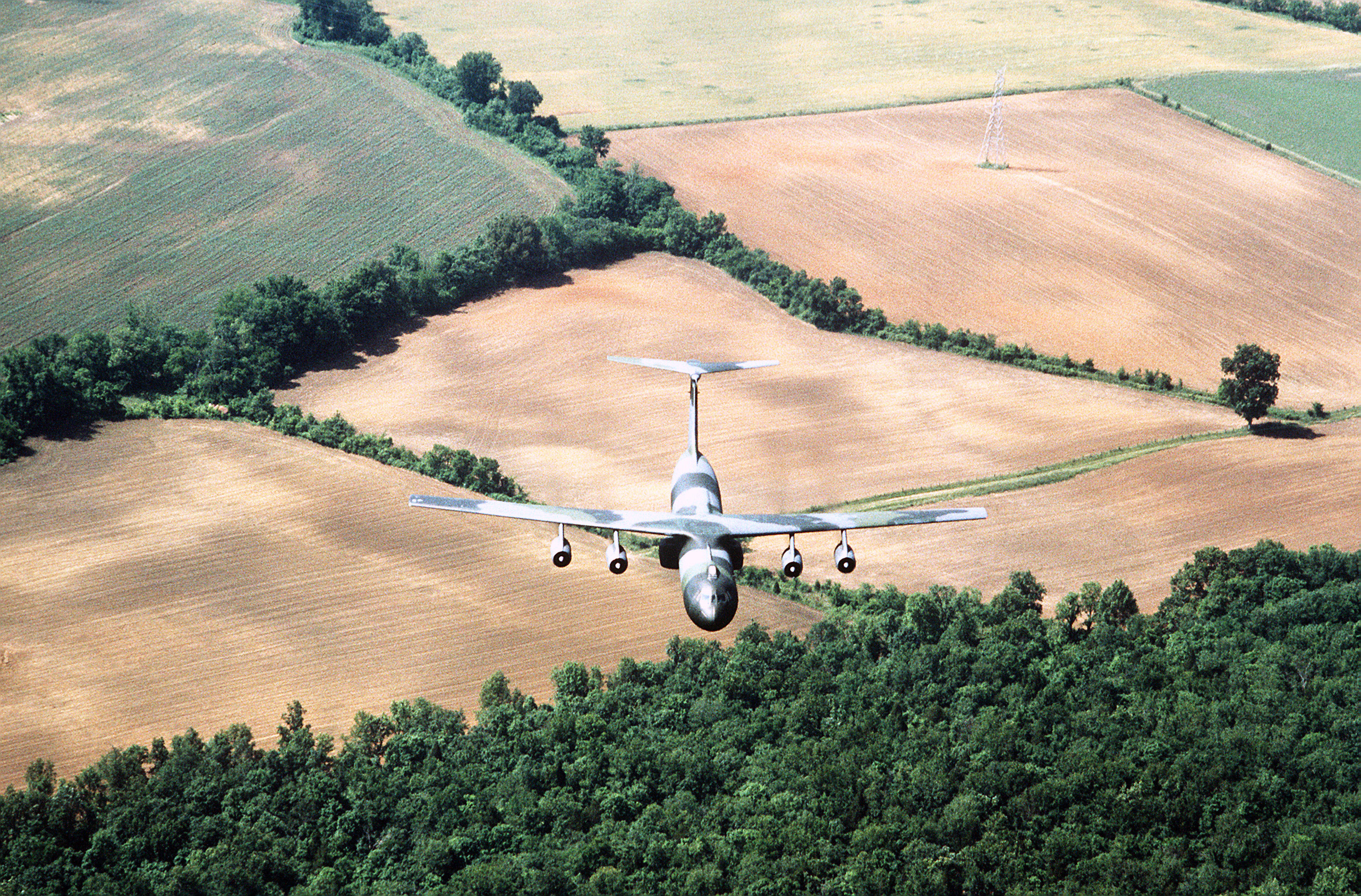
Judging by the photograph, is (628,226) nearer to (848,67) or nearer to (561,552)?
(848,67)

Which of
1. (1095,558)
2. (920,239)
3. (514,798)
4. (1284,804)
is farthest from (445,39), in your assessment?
(1284,804)

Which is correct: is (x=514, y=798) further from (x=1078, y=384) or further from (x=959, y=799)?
(x=1078, y=384)

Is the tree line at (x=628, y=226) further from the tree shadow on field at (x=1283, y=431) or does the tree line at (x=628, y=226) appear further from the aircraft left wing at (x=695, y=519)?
the aircraft left wing at (x=695, y=519)

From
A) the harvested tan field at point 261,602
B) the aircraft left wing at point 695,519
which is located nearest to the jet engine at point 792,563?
the aircraft left wing at point 695,519

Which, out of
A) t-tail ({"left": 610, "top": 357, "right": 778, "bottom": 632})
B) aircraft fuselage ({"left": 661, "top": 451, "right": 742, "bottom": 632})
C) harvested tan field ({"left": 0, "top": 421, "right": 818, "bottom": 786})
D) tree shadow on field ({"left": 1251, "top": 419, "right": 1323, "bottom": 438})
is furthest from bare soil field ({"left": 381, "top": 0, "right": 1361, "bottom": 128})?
aircraft fuselage ({"left": 661, "top": 451, "right": 742, "bottom": 632})

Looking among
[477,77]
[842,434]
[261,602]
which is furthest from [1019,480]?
[477,77]

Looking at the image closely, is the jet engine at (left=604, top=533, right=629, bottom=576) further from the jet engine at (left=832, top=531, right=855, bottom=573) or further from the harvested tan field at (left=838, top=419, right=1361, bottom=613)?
the harvested tan field at (left=838, top=419, right=1361, bottom=613)

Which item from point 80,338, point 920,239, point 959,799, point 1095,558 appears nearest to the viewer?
point 959,799
